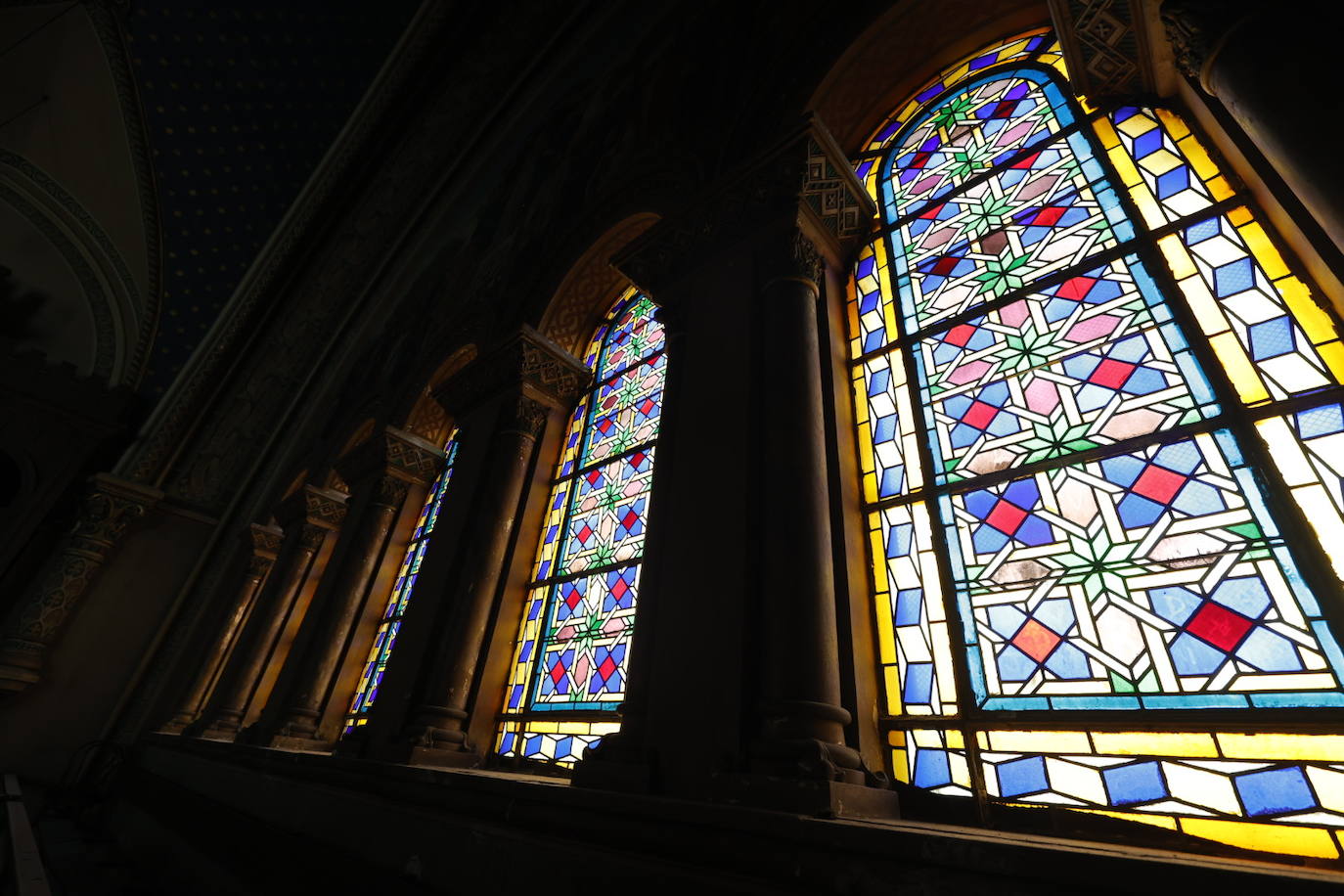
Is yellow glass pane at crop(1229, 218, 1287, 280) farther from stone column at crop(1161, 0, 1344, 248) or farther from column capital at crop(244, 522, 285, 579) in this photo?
column capital at crop(244, 522, 285, 579)

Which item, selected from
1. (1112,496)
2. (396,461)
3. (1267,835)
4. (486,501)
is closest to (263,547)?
(396,461)

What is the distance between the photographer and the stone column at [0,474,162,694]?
6816 mm

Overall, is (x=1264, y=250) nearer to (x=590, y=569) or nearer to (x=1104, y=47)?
(x=1104, y=47)

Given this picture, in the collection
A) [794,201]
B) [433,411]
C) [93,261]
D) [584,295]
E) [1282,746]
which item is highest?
[93,261]

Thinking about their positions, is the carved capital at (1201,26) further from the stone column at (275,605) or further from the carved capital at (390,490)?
the stone column at (275,605)

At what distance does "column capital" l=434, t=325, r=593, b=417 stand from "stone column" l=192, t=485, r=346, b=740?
275 centimetres

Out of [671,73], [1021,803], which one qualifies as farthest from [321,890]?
[671,73]

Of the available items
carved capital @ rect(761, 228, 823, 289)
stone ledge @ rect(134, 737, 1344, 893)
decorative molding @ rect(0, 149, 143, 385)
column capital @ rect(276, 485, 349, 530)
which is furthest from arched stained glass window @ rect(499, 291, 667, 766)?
decorative molding @ rect(0, 149, 143, 385)

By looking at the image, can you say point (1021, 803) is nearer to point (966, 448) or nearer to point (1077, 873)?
point (1077, 873)

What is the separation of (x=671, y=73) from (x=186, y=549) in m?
8.98

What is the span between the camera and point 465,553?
3639mm

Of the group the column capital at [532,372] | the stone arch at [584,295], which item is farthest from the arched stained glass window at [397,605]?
the stone arch at [584,295]

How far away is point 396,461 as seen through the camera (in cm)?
516

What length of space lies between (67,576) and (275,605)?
3.96m
